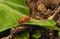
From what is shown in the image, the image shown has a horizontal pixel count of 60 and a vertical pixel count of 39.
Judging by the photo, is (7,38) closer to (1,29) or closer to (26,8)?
(1,29)

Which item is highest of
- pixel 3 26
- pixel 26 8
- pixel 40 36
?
pixel 26 8

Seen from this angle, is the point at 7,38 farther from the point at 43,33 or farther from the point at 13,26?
the point at 43,33

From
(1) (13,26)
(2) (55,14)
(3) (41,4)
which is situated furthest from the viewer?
(3) (41,4)

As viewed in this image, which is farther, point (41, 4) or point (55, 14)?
point (41, 4)

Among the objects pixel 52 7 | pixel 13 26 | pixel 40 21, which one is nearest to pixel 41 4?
pixel 52 7

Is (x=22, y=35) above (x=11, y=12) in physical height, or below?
below

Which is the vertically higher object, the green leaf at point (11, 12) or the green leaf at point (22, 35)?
the green leaf at point (11, 12)

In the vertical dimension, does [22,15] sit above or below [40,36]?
above

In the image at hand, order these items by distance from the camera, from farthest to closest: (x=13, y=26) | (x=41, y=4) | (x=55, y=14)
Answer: (x=41, y=4)
(x=55, y=14)
(x=13, y=26)

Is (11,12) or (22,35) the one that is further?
(11,12)

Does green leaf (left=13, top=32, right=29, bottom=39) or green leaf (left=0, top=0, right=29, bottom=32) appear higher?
green leaf (left=0, top=0, right=29, bottom=32)
